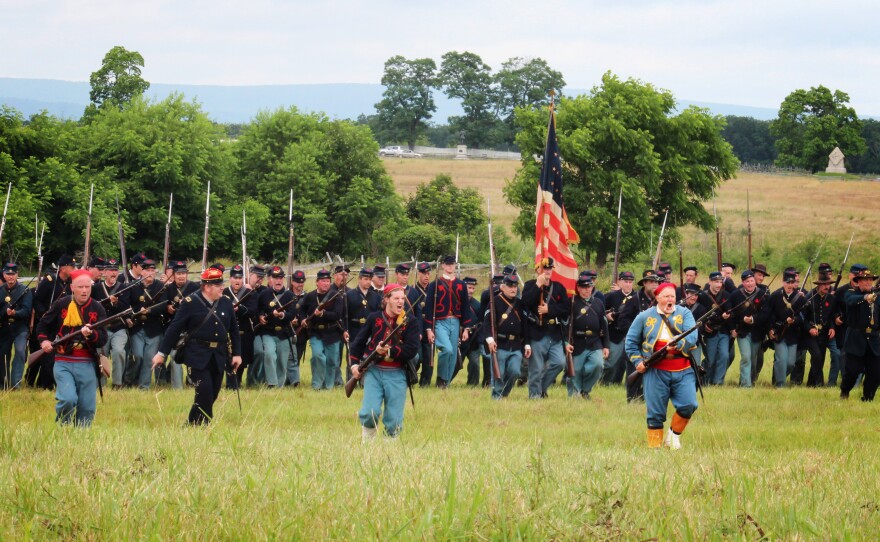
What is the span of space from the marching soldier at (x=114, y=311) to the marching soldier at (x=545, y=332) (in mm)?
6565

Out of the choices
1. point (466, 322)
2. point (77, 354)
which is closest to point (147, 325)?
point (466, 322)

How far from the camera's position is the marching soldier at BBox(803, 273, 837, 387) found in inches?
757

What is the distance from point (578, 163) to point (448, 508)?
40.5 metres

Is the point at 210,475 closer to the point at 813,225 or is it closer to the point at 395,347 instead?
the point at 395,347

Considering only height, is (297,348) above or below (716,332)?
below

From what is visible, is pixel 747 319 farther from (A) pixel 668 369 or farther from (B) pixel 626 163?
(B) pixel 626 163

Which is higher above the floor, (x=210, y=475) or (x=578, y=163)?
(x=578, y=163)

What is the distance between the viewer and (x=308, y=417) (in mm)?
14383

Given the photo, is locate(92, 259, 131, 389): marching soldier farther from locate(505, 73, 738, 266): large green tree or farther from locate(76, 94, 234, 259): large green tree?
locate(76, 94, 234, 259): large green tree

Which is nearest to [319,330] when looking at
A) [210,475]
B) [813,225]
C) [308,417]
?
[308,417]

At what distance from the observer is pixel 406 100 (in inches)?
4446

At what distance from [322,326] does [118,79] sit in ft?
166

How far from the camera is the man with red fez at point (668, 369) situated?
12.0 m

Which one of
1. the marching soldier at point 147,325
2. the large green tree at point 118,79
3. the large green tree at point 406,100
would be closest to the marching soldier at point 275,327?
the marching soldier at point 147,325
